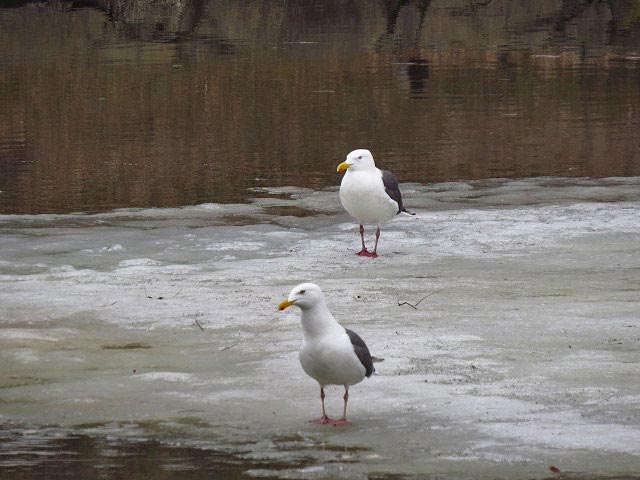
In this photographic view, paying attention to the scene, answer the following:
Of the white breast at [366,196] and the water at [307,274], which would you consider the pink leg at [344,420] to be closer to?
the water at [307,274]

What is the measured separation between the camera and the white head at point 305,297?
307 inches


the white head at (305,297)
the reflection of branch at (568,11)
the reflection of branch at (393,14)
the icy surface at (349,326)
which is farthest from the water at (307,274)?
the reflection of branch at (568,11)

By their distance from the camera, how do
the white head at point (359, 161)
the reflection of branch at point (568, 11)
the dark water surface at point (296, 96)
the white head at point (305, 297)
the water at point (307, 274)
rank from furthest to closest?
the reflection of branch at point (568, 11) → the dark water surface at point (296, 96) → the white head at point (359, 161) → the white head at point (305, 297) → the water at point (307, 274)

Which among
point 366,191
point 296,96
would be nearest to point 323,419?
point 366,191

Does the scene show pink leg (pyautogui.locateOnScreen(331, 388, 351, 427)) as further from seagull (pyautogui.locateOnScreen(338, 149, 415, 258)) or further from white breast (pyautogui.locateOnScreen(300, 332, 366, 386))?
seagull (pyautogui.locateOnScreen(338, 149, 415, 258))

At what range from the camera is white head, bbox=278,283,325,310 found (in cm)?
779

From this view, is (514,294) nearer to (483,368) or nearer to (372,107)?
(483,368)

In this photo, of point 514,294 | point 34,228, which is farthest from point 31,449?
point 34,228

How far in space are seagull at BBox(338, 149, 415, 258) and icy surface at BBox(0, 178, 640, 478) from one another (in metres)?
0.41

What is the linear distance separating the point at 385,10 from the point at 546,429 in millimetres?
39245

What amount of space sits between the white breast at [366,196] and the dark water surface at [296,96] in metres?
4.33

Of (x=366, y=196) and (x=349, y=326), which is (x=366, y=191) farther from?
(x=349, y=326)

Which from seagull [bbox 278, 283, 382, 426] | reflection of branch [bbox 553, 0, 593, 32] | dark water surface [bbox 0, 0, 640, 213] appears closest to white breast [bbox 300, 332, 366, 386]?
seagull [bbox 278, 283, 382, 426]

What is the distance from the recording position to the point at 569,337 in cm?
972
